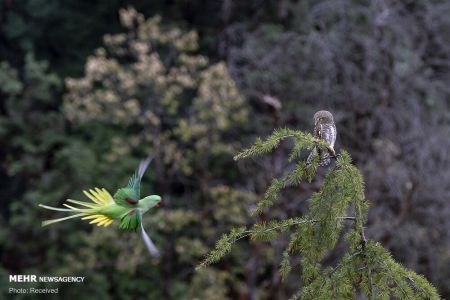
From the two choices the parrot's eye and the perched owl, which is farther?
the perched owl

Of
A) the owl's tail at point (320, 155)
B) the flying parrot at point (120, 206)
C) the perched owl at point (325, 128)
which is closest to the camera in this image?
the flying parrot at point (120, 206)

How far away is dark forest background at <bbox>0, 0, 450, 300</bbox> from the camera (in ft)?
27.6

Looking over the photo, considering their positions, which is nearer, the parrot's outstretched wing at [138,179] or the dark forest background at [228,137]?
the parrot's outstretched wing at [138,179]

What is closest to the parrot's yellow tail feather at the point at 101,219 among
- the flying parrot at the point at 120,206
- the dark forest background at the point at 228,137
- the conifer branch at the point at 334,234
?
the flying parrot at the point at 120,206

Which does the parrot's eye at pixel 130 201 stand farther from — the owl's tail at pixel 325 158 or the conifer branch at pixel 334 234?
the owl's tail at pixel 325 158

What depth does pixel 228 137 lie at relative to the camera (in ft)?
30.9

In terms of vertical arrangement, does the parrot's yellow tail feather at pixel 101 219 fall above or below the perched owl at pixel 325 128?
below

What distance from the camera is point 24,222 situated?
31.2 feet

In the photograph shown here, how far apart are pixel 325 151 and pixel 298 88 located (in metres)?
6.64

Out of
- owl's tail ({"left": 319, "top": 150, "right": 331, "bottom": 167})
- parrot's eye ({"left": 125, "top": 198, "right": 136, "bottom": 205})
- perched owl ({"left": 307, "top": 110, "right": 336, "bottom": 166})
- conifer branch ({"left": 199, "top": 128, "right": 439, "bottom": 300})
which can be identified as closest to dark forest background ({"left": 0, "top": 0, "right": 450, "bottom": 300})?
perched owl ({"left": 307, "top": 110, "right": 336, "bottom": 166})

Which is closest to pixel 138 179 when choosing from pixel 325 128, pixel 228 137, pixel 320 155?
pixel 320 155

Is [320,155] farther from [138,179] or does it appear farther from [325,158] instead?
[138,179]

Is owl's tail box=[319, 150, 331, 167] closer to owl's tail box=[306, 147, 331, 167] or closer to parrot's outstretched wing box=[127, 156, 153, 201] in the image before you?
owl's tail box=[306, 147, 331, 167]

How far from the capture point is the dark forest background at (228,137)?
8.42 m
